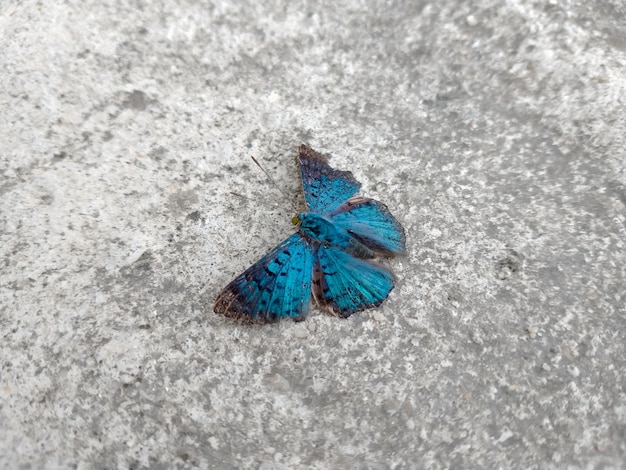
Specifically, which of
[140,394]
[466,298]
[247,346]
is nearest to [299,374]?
[247,346]

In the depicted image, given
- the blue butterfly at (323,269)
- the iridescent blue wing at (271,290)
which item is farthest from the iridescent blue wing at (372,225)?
the iridescent blue wing at (271,290)

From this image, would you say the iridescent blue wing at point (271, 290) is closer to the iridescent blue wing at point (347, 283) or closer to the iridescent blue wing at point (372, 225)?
the iridescent blue wing at point (347, 283)

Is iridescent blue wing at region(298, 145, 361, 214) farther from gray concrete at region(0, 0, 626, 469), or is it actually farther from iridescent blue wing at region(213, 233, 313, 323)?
iridescent blue wing at region(213, 233, 313, 323)

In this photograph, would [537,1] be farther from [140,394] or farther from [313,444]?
[140,394]

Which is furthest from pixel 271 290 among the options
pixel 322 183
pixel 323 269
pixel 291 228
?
pixel 322 183

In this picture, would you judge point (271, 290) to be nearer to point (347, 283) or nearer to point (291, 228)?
point (347, 283)

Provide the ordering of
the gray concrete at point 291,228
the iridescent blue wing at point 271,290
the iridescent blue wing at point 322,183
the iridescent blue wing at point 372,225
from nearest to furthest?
the gray concrete at point 291,228
the iridescent blue wing at point 271,290
the iridescent blue wing at point 372,225
the iridescent blue wing at point 322,183

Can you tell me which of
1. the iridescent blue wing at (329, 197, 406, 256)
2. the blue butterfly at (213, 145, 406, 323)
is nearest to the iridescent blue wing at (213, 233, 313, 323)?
the blue butterfly at (213, 145, 406, 323)
